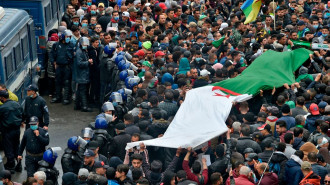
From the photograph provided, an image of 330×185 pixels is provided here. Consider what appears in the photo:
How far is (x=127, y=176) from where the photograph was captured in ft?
41.8

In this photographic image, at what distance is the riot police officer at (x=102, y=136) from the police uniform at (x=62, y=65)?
5.13 meters

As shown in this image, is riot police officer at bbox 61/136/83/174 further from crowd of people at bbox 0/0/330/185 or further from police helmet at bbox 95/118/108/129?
police helmet at bbox 95/118/108/129

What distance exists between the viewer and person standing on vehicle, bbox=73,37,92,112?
1873 cm

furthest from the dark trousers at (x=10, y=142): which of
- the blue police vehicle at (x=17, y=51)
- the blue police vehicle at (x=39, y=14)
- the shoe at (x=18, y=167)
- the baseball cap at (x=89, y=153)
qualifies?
the blue police vehicle at (x=39, y=14)

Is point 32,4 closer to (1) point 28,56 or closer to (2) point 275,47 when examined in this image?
(1) point 28,56

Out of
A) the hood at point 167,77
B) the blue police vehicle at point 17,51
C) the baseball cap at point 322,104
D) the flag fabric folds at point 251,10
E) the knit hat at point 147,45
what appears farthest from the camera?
the flag fabric folds at point 251,10

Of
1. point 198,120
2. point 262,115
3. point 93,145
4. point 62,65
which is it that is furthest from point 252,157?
point 62,65

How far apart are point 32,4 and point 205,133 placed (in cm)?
715

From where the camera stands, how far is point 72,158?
13.5 m

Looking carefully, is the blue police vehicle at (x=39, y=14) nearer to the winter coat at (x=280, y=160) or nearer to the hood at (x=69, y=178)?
the hood at (x=69, y=178)

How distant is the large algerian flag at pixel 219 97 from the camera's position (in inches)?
558

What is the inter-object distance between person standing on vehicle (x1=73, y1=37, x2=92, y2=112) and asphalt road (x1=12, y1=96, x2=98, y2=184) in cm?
32

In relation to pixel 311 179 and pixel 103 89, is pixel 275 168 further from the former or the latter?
pixel 103 89

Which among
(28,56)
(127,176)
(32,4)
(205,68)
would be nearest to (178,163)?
(127,176)
